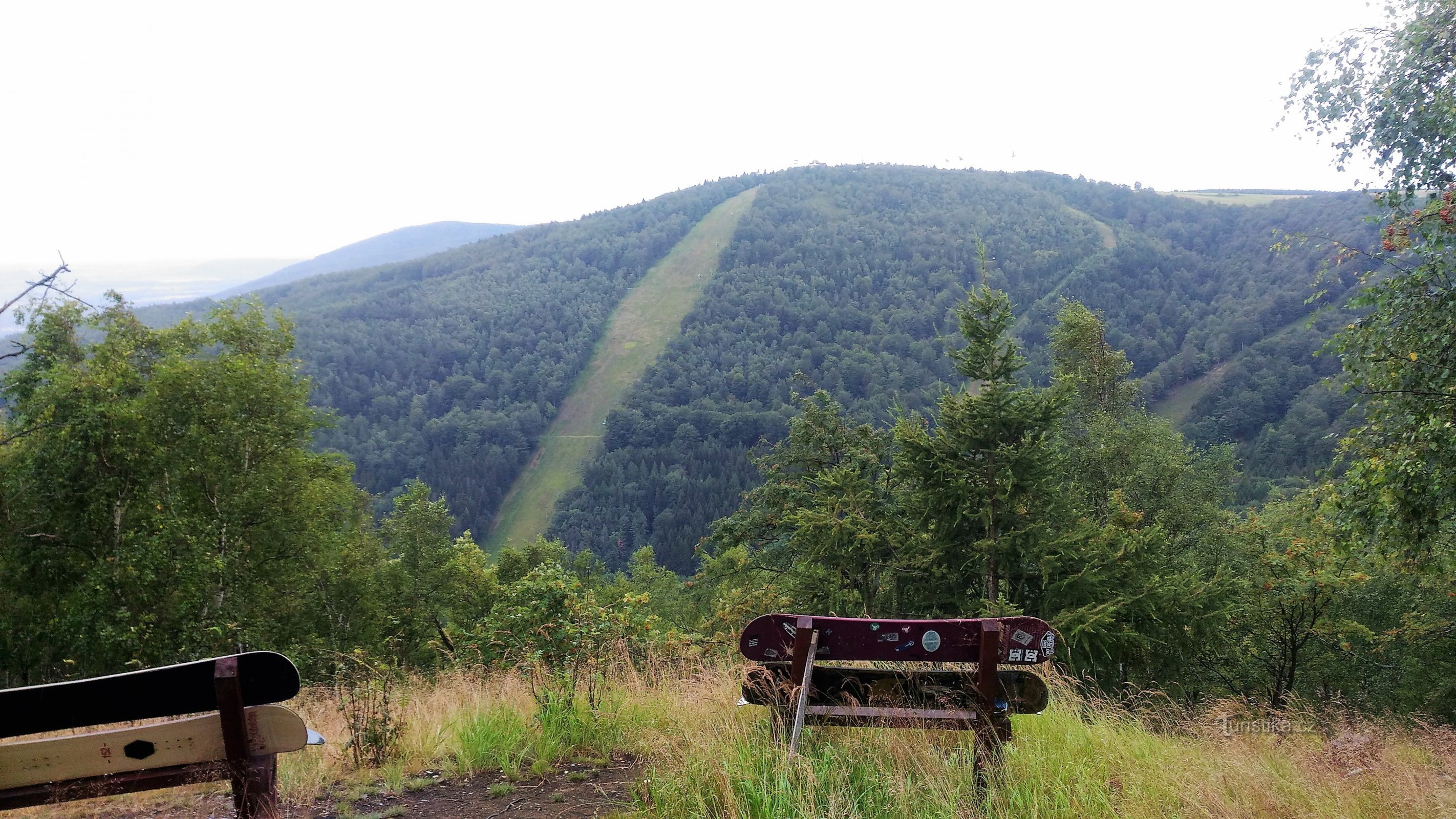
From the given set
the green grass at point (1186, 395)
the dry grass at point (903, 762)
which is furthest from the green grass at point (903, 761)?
the green grass at point (1186, 395)

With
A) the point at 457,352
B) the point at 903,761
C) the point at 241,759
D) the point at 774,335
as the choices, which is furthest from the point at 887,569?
the point at 457,352

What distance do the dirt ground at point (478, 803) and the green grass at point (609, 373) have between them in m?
81.6

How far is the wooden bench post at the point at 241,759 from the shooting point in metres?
2.45

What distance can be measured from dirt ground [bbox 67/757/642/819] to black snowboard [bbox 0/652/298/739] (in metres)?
1.28

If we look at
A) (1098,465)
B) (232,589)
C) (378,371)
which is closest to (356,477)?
(378,371)

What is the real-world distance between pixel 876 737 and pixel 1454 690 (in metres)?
18.2

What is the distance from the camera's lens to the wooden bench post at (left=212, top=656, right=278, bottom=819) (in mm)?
2449

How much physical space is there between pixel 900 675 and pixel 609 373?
143 m

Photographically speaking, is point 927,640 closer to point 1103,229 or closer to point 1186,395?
point 1186,395

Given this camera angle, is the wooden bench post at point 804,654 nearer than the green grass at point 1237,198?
Yes

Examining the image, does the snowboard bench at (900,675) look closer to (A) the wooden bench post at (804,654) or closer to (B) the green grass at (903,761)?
(A) the wooden bench post at (804,654)

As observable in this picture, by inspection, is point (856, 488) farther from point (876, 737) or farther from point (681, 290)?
point (681, 290)

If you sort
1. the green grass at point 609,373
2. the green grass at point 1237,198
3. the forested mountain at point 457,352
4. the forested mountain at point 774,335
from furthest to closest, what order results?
the green grass at point 1237,198 → the forested mountain at point 457,352 → the green grass at point 609,373 → the forested mountain at point 774,335

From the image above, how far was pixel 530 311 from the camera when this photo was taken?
167 meters
